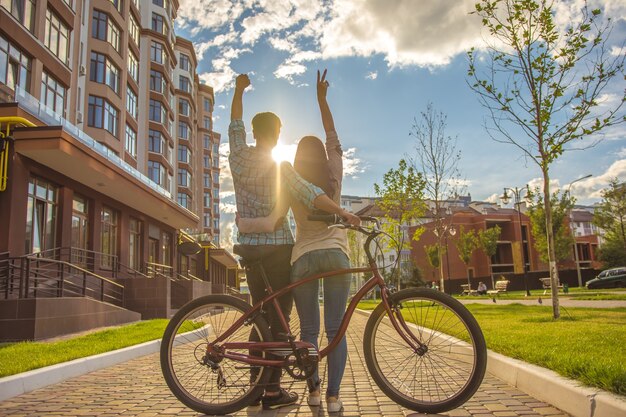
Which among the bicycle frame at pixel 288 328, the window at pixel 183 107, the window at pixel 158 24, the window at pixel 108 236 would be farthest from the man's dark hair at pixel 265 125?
the window at pixel 183 107

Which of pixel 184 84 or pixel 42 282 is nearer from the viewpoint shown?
pixel 42 282

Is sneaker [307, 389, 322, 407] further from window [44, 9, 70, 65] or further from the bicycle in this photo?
window [44, 9, 70, 65]

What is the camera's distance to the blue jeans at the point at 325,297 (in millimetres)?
3723

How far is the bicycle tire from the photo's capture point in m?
3.69

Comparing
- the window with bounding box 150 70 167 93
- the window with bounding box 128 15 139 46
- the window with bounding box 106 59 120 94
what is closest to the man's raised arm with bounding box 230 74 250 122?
the window with bounding box 106 59 120 94

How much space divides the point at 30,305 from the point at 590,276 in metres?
53.7

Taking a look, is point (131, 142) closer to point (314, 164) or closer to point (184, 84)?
point (184, 84)

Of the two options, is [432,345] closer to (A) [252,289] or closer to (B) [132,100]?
(A) [252,289]

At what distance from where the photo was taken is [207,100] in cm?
7188

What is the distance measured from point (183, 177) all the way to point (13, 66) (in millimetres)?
34646

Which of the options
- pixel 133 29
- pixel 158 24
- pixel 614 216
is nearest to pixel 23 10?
pixel 133 29

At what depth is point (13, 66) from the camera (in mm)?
16906

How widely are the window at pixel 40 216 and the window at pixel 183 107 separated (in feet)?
119

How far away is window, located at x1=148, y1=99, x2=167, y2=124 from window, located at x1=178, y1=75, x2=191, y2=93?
13644mm
